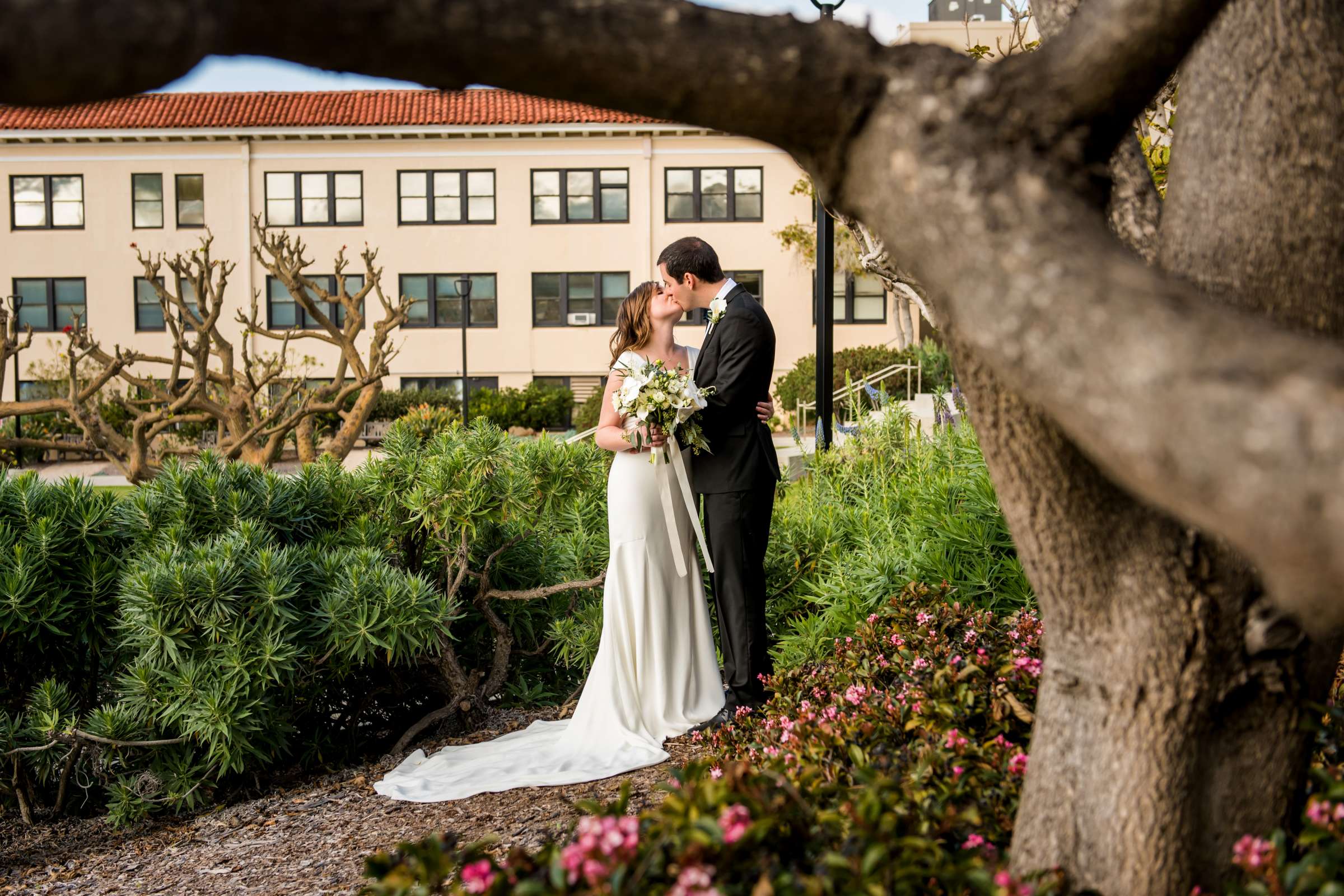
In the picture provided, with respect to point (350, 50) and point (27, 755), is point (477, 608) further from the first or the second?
point (350, 50)

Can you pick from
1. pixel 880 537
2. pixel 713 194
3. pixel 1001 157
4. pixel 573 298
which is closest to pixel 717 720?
pixel 880 537

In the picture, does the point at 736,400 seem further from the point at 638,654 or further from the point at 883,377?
the point at 883,377

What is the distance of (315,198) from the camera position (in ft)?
104

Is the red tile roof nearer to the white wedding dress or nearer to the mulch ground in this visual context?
the white wedding dress

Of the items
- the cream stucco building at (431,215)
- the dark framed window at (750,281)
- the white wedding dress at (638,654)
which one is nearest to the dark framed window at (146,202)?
the cream stucco building at (431,215)

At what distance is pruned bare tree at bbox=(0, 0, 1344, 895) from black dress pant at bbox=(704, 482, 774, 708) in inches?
117

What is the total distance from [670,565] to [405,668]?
1.49 meters

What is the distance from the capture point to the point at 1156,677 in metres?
2.11

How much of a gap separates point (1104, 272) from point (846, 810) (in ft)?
4.17

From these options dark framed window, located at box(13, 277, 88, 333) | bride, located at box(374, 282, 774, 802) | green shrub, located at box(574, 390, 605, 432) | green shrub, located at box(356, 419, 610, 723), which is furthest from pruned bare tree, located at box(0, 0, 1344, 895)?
dark framed window, located at box(13, 277, 88, 333)

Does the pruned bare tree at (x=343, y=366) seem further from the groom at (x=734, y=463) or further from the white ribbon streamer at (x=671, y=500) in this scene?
the groom at (x=734, y=463)

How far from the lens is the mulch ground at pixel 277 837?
3.95 metres

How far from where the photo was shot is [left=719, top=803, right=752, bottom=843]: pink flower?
77.6 inches

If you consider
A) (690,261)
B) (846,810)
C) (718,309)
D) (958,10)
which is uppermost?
(958,10)
